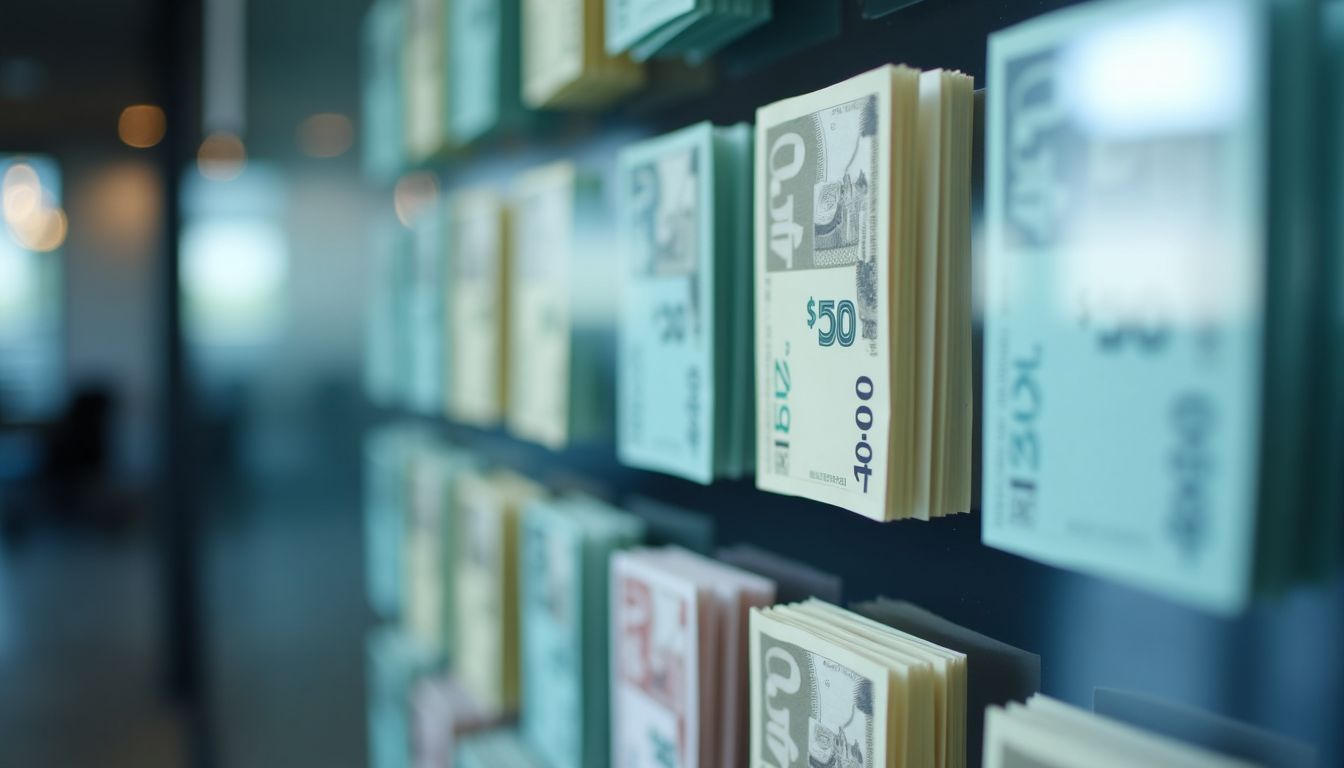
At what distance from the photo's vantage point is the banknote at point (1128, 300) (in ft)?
1.28

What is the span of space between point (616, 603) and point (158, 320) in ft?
9.42

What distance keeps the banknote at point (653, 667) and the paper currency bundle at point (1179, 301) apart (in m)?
0.36

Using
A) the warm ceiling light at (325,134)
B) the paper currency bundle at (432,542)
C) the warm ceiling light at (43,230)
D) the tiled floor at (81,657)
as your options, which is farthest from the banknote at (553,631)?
the warm ceiling light at (43,230)

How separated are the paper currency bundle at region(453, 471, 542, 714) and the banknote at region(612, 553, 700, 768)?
284 mm

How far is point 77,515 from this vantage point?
3064 mm

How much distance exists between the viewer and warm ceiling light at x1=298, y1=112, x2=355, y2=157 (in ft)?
6.62

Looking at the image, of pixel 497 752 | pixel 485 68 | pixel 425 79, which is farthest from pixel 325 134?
pixel 497 752

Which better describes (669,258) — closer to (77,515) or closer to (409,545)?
(409,545)

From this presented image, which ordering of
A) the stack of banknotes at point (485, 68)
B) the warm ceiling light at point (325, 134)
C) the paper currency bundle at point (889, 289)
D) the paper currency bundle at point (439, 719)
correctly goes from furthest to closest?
the warm ceiling light at point (325, 134) < the paper currency bundle at point (439, 719) < the stack of banknotes at point (485, 68) < the paper currency bundle at point (889, 289)

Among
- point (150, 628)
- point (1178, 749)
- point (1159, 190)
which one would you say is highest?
point (1159, 190)

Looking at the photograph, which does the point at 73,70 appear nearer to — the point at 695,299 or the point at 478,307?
the point at 478,307

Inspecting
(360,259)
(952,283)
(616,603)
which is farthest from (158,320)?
(952,283)

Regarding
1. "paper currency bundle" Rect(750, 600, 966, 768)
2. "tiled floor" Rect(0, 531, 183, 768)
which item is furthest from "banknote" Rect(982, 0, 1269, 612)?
"tiled floor" Rect(0, 531, 183, 768)

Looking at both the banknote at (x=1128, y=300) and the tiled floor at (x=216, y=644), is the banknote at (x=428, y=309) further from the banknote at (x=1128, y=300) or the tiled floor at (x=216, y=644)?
the banknote at (x=1128, y=300)
